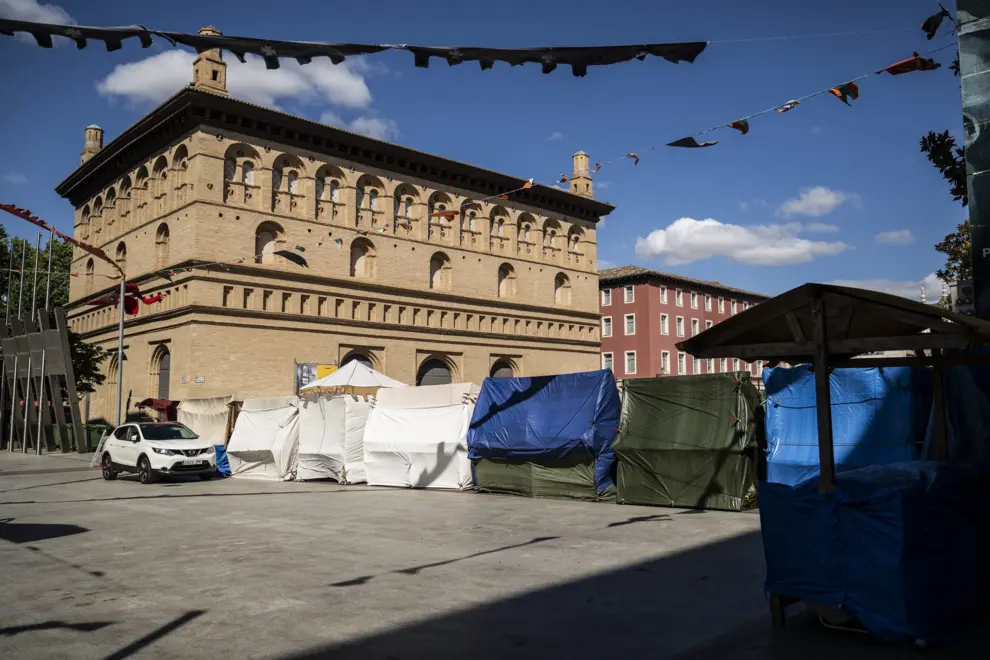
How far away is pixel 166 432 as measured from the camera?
21.8 metres

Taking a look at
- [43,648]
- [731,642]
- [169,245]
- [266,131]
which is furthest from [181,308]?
[731,642]

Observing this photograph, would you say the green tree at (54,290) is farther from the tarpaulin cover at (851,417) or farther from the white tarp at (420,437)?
the tarpaulin cover at (851,417)

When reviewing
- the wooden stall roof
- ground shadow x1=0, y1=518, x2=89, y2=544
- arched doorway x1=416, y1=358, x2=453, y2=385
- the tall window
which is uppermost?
the tall window

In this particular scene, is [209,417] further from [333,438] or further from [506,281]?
[506,281]

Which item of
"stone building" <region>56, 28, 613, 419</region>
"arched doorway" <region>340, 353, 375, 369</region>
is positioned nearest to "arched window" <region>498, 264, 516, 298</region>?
"stone building" <region>56, 28, 613, 419</region>

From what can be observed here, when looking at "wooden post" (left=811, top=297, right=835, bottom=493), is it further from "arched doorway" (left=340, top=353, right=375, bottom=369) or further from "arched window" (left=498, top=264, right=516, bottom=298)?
"arched window" (left=498, top=264, right=516, bottom=298)

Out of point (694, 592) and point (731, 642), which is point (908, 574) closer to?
point (731, 642)

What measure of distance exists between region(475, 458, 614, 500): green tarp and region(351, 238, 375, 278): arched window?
22.4 metres

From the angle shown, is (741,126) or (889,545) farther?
(741,126)

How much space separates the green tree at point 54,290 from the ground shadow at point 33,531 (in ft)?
92.0

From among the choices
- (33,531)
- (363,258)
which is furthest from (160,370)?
(33,531)

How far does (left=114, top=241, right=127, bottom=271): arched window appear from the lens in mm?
38356

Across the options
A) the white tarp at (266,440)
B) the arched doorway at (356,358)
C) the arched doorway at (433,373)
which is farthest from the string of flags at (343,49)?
the arched doorway at (433,373)

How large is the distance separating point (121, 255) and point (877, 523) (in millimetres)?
39765
